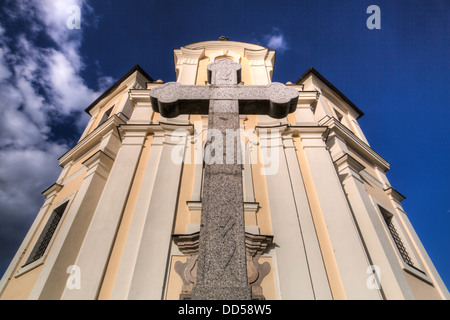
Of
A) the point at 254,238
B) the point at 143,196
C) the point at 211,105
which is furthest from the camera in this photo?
the point at 143,196

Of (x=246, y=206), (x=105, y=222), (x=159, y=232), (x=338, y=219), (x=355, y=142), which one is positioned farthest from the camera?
(x=355, y=142)

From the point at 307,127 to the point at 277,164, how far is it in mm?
2092

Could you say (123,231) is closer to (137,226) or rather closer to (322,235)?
(137,226)

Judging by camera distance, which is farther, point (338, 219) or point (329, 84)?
A: point (329, 84)

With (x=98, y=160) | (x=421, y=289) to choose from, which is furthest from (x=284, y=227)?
(x=98, y=160)

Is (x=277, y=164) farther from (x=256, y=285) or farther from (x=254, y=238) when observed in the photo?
(x=256, y=285)

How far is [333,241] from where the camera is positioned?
6.40m

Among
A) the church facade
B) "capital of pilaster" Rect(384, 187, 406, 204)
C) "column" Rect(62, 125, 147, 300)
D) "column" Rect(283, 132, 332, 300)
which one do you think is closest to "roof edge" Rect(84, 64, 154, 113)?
the church facade

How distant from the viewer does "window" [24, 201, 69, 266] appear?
787 centimetres

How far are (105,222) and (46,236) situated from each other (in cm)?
324

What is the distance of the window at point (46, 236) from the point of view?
787cm

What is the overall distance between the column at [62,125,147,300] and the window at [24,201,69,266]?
2432 millimetres

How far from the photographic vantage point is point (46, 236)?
8.40 meters
